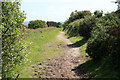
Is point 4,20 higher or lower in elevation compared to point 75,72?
higher

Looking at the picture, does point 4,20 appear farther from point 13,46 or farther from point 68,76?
point 68,76

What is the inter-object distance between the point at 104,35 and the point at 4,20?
717cm

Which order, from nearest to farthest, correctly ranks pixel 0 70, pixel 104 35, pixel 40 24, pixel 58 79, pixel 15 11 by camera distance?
pixel 0 70, pixel 15 11, pixel 58 79, pixel 104 35, pixel 40 24

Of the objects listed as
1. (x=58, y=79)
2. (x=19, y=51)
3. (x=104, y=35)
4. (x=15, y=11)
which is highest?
(x=15, y=11)

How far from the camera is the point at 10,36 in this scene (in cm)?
804

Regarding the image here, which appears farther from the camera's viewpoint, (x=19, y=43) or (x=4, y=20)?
(x=19, y=43)

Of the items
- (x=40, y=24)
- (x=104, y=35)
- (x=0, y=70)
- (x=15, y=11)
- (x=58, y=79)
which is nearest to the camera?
(x=0, y=70)

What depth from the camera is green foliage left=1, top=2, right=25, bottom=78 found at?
25.5 feet

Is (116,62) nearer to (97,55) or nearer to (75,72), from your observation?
(97,55)

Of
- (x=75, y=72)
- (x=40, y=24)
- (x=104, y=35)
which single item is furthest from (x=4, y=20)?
(x=40, y=24)

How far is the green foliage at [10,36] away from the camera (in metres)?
7.77

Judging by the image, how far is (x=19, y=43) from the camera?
8609 mm

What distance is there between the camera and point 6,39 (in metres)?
8.01

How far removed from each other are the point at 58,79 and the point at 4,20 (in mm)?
5267
